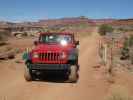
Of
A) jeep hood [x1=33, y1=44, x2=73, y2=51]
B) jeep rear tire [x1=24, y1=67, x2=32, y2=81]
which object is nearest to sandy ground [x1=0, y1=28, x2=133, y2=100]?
jeep rear tire [x1=24, y1=67, x2=32, y2=81]

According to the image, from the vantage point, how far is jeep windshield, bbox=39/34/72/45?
13305mm

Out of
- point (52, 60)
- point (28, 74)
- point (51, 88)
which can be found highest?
point (52, 60)

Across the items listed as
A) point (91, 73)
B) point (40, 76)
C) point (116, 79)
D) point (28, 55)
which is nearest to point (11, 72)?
point (40, 76)

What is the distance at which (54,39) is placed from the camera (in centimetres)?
1339

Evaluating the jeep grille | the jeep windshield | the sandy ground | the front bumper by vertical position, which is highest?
the jeep windshield

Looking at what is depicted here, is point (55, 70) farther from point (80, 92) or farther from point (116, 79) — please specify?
point (116, 79)

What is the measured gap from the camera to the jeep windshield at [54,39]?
13.3m

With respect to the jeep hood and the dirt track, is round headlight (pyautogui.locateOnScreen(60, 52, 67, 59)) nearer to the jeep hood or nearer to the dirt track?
the jeep hood

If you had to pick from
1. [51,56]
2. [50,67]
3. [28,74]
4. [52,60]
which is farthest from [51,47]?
[28,74]

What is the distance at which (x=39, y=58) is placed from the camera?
39.1ft

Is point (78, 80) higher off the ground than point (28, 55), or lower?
lower

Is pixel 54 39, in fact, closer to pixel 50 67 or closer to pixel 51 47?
pixel 51 47

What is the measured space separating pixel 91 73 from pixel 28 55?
407 centimetres

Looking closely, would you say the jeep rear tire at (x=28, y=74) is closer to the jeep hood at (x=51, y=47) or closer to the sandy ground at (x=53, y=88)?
the sandy ground at (x=53, y=88)
